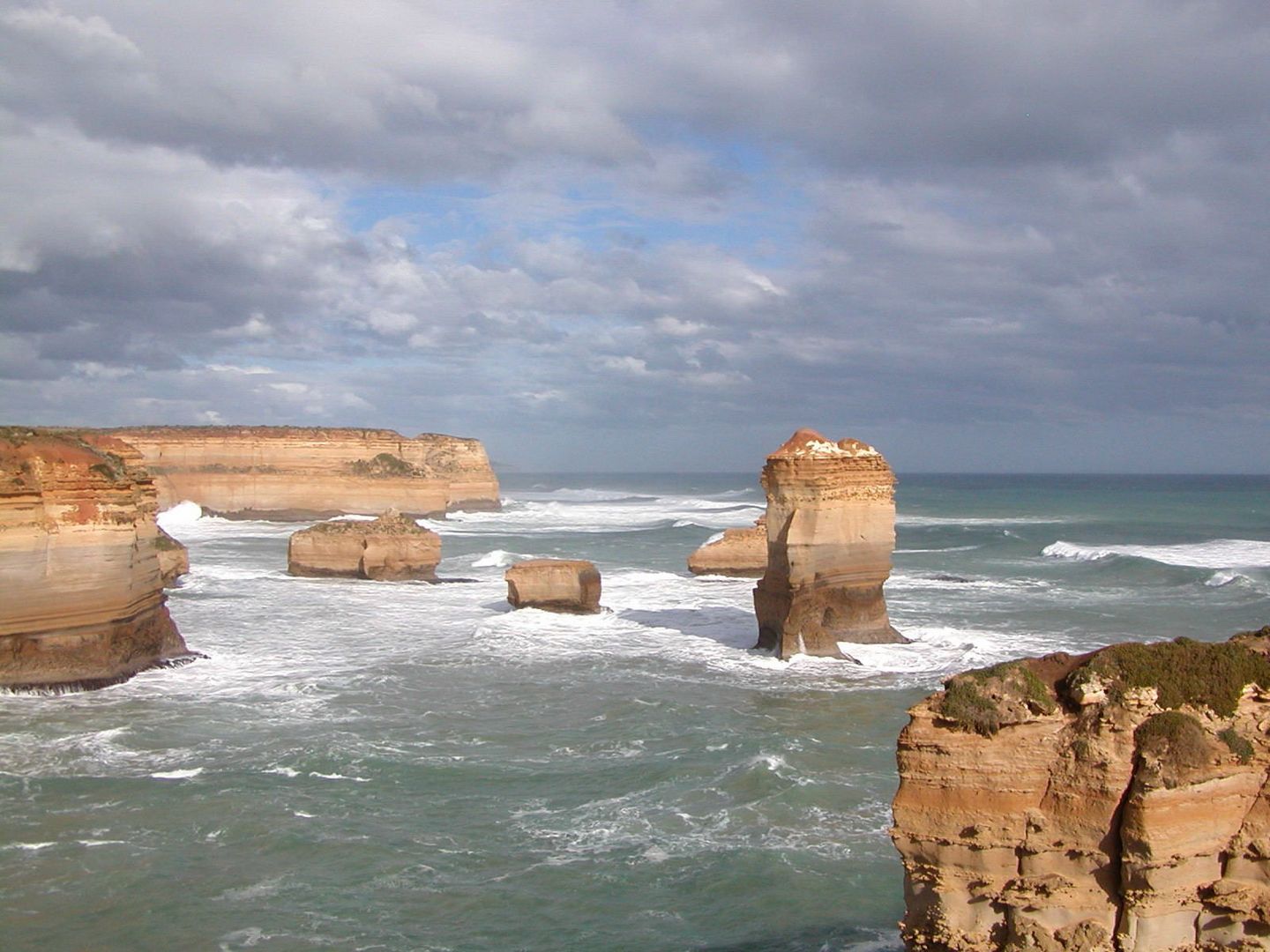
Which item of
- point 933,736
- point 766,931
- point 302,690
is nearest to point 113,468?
point 302,690

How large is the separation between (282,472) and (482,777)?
51.8 m

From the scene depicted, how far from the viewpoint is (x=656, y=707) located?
16.9m

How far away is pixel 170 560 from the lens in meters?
31.0

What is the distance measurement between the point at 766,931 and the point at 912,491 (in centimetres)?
12488

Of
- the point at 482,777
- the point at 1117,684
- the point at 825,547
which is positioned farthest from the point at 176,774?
the point at 825,547

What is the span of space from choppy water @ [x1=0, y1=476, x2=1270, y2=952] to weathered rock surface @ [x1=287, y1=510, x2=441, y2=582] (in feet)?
11.7

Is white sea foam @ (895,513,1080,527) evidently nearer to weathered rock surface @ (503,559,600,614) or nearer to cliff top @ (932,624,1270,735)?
weathered rock surface @ (503,559,600,614)

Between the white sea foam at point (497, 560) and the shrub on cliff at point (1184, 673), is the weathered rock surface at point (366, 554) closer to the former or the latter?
the white sea foam at point (497, 560)

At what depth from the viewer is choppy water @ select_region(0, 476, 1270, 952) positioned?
9.69m

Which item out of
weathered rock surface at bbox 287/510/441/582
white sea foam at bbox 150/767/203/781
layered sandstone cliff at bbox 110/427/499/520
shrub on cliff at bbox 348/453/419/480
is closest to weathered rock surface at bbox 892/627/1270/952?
white sea foam at bbox 150/767/203/781

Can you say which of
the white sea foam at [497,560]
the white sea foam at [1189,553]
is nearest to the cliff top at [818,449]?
the white sea foam at [497,560]

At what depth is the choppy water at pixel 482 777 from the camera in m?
9.69

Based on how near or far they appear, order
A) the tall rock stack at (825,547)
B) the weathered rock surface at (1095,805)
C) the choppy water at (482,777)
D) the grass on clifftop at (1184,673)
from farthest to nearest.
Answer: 1. the tall rock stack at (825,547)
2. the choppy water at (482,777)
3. the grass on clifftop at (1184,673)
4. the weathered rock surface at (1095,805)

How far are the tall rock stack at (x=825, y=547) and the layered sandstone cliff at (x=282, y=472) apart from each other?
43.3m
